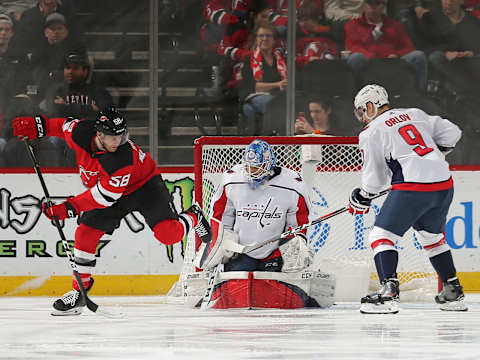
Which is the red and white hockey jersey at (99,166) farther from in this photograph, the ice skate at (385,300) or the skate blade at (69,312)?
the ice skate at (385,300)

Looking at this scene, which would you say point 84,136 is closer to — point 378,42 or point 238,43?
point 238,43

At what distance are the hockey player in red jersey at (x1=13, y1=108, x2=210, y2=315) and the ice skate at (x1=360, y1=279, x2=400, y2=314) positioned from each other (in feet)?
3.34

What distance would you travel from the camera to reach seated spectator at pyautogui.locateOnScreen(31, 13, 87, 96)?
669 cm

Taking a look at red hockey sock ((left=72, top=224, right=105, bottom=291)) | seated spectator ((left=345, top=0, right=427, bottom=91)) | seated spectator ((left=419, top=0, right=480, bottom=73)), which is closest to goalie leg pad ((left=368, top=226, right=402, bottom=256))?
red hockey sock ((left=72, top=224, right=105, bottom=291))

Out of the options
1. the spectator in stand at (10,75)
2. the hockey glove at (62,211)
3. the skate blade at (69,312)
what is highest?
Result: the spectator in stand at (10,75)

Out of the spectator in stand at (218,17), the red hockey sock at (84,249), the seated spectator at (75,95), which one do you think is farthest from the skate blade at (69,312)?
the spectator in stand at (218,17)

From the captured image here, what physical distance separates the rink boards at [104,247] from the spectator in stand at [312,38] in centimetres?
126

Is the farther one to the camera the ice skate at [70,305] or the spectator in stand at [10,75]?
the spectator in stand at [10,75]

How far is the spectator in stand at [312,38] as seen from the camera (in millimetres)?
6820

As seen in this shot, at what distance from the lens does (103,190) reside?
15.3 ft

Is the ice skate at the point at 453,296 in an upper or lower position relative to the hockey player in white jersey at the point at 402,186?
lower

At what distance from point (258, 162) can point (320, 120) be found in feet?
5.88

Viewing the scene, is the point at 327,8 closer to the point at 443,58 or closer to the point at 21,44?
the point at 443,58

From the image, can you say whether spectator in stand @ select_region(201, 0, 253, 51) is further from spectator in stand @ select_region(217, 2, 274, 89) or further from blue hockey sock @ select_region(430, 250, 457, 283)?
blue hockey sock @ select_region(430, 250, 457, 283)
